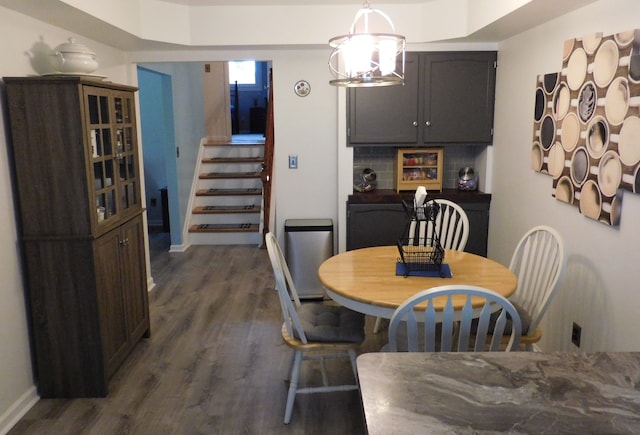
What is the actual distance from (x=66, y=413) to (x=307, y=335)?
4.49 ft

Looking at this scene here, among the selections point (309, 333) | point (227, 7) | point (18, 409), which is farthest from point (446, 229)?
point (18, 409)

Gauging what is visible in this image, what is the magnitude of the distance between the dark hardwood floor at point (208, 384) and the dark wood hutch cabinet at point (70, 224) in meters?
0.19

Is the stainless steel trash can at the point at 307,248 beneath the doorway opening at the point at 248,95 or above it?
beneath

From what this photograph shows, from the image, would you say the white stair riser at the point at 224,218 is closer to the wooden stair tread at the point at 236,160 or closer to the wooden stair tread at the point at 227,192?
the wooden stair tread at the point at 227,192

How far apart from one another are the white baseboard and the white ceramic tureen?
1763 millimetres

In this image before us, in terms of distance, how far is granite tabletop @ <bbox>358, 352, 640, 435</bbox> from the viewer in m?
1.18

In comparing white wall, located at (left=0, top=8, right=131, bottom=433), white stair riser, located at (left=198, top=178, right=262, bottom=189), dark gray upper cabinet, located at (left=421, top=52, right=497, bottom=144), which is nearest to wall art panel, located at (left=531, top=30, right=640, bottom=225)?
dark gray upper cabinet, located at (left=421, top=52, right=497, bottom=144)

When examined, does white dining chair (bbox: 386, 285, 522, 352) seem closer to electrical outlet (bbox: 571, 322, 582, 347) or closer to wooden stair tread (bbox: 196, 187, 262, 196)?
electrical outlet (bbox: 571, 322, 582, 347)

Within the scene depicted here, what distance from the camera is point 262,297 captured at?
15.1 ft

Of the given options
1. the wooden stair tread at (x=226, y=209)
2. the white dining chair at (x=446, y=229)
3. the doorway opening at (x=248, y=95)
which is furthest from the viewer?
the doorway opening at (x=248, y=95)

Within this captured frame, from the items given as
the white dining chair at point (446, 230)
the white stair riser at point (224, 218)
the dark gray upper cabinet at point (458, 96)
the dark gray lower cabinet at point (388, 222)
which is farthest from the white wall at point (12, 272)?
the white stair riser at point (224, 218)

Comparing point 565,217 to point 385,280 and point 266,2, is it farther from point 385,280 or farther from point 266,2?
point 266,2

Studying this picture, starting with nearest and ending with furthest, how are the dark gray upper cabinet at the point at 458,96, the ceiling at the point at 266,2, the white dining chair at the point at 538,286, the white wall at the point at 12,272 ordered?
the white dining chair at the point at 538,286
the white wall at the point at 12,272
the ceiling at the point at 266,2
the dark gray upper cabinet at the point at 458,96

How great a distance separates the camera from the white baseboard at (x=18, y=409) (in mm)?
2635
